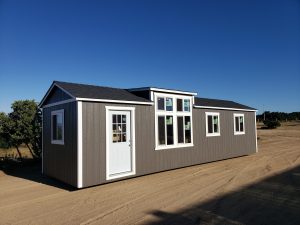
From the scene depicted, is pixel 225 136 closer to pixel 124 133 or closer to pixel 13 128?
pixel 124 133

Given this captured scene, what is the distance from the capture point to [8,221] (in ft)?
16.8

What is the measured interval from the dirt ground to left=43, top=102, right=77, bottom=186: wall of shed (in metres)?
0.38

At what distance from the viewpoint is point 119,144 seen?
28.0 feet

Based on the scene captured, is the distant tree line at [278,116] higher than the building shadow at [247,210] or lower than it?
higher

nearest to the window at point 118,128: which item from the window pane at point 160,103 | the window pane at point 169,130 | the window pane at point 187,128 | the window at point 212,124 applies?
the window pane at point 160,103

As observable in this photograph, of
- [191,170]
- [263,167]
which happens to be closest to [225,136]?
[263,167]

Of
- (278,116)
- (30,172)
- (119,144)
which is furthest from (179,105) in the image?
(278,116)

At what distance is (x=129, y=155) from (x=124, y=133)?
0.73m

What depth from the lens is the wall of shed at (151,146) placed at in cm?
775

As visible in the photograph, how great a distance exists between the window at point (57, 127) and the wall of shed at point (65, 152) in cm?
14

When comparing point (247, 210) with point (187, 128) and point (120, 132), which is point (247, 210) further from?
point (187, 128)

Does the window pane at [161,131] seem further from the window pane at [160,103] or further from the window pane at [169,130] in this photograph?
the window pane at [160,103]

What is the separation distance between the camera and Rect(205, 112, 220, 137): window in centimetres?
1221

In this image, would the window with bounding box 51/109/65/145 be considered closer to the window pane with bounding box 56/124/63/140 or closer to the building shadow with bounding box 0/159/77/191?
the window pane with bounding box 56/124/63/140
